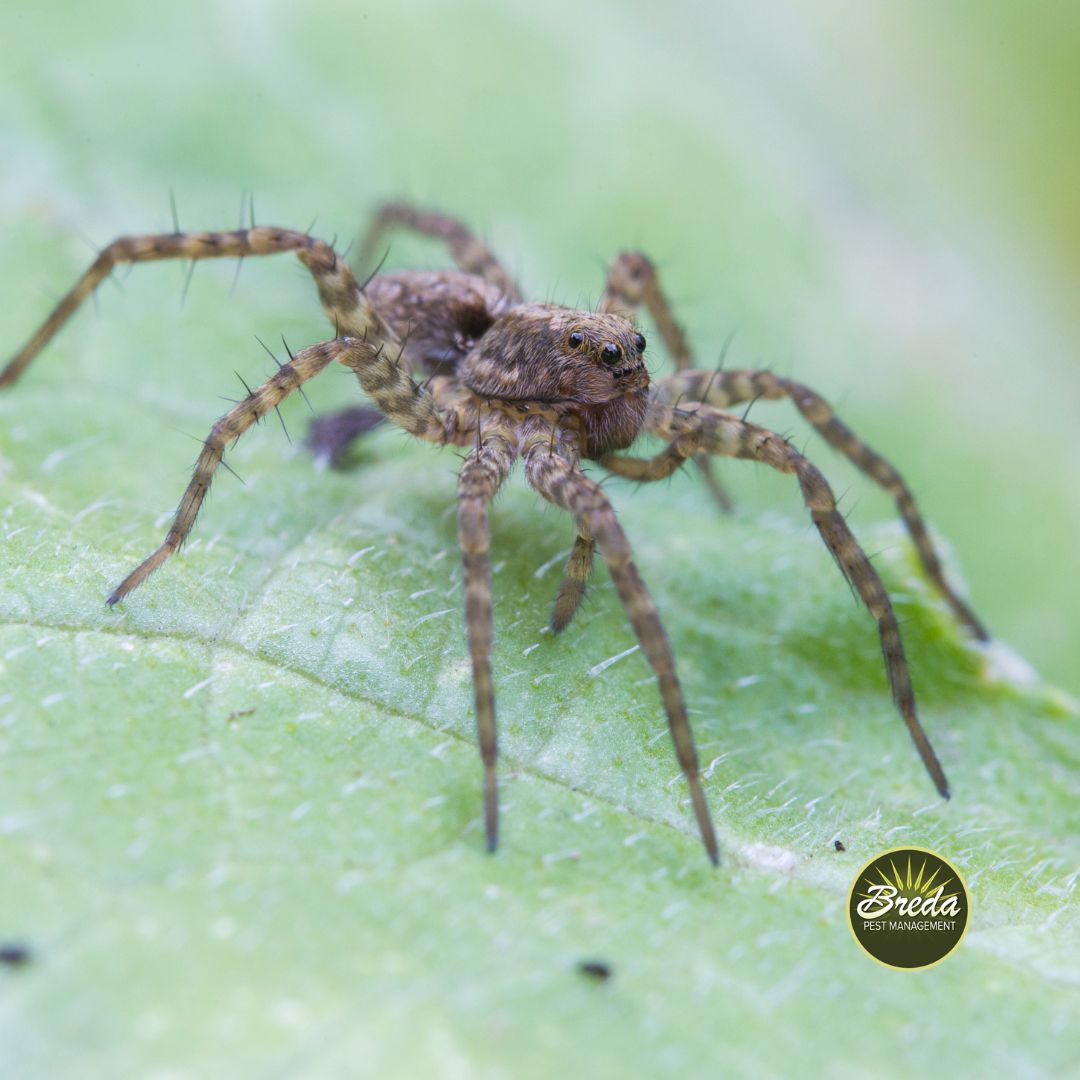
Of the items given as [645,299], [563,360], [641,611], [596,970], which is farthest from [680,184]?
[596,970]

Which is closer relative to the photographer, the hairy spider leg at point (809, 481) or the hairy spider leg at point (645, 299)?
the hairy spider leg at point (809, 481)

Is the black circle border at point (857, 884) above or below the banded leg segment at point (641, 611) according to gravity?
below

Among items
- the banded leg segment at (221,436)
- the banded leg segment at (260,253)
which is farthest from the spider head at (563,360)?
the banded leg segment at (221,436)

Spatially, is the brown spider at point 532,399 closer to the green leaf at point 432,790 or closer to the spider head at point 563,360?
the spider head at point 563,360

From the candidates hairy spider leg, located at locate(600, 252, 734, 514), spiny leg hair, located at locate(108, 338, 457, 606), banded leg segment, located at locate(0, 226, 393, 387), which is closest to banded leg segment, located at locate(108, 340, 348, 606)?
spiny leg hair, located at locate(108, 338, 457, 606)

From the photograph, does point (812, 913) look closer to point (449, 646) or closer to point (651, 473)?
point (449, 646)
